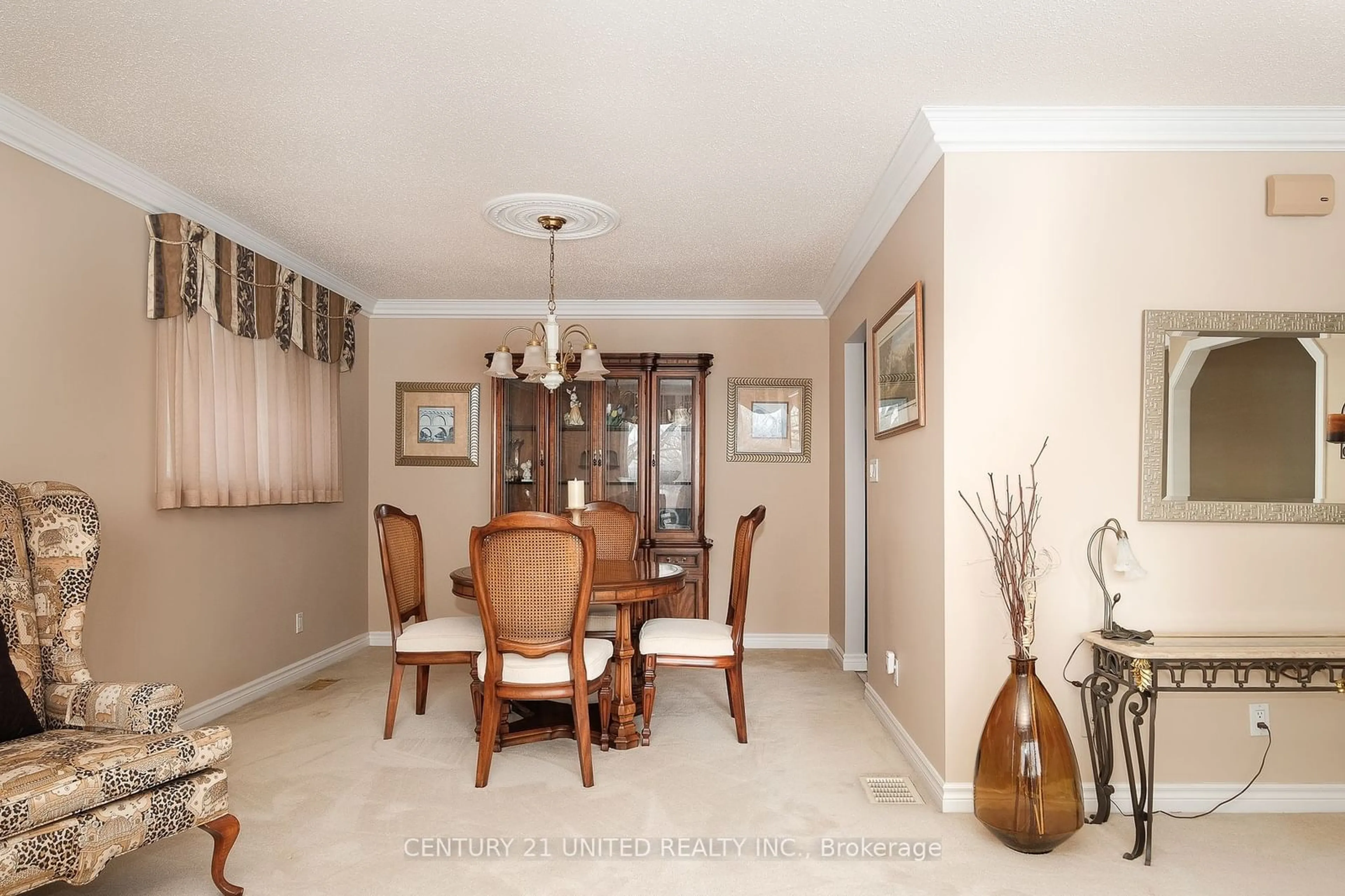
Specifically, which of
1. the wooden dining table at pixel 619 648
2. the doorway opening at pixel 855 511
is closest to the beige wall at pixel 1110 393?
the wooden dining table at pixel 619 648

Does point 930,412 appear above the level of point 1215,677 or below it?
above

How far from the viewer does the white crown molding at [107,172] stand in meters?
2.67

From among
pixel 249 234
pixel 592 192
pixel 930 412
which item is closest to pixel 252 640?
pixel 249 234

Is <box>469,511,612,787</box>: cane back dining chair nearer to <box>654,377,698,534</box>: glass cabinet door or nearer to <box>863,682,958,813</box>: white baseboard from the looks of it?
<box>863,682,958,813</box>: white baseboard

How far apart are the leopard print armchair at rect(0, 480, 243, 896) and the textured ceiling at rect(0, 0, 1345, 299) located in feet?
4.36

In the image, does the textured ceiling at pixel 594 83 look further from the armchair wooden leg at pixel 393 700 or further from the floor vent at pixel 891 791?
the floor vent at pixel 891 791

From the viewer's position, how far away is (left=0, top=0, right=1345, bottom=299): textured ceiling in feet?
6.89

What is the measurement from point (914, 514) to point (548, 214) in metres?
2.10

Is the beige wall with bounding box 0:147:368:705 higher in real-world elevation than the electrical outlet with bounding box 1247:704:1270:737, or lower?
higher

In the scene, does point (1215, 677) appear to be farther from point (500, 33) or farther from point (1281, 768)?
point (500, 33)

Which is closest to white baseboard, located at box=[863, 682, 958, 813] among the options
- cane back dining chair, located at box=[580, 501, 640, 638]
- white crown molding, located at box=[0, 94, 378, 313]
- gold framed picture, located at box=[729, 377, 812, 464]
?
cane back dining chair, located at box=[580, 501, 640, 638]

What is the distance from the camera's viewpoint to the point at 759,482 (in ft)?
17.8

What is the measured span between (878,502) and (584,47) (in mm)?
2403

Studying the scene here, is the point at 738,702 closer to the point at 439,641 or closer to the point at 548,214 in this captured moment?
the point at 439,641
